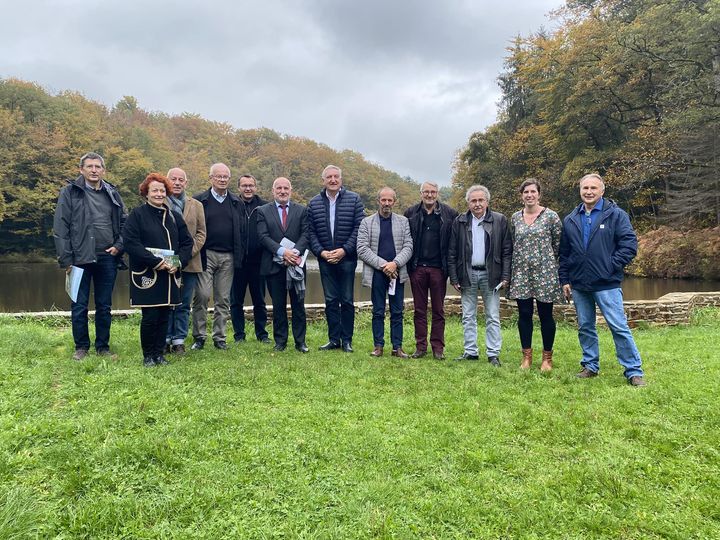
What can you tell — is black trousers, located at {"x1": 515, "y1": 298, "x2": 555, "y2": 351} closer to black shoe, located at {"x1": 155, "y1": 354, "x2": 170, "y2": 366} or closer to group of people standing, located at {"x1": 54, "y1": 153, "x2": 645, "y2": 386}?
group of people standing, located at {"x1": 54, "y1": 153, "x2": 645, "y2": 386}

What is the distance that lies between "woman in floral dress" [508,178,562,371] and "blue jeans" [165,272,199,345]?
11.3ft

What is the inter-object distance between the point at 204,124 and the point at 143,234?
71.0m

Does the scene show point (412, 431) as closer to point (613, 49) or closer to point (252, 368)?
point (252, 368)

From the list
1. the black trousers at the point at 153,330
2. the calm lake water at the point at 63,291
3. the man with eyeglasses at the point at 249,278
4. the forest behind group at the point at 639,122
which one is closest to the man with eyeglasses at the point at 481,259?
the man with eyeglasses at the point at 249,278

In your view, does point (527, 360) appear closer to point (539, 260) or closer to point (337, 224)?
point (539, 260)

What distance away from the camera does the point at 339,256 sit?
16.3 ft

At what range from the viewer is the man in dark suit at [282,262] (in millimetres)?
5000

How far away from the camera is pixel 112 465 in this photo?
7.57ft

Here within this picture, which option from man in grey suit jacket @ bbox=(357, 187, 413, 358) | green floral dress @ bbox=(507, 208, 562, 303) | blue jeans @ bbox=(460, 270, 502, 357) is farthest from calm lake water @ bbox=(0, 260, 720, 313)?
green floral dress @ bbox=(507, 208, 562, 303)

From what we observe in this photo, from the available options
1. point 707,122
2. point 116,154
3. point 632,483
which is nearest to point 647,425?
point 632,483

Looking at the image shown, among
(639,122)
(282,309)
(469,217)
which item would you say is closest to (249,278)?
(282,309)

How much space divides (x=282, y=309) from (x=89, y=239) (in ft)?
6.64

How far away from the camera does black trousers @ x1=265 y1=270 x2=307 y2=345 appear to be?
199 inches

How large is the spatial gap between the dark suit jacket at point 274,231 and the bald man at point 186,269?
2.11 feet
